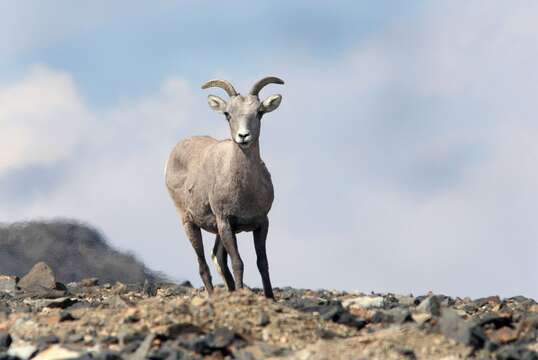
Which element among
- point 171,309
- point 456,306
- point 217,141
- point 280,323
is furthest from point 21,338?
point 456,306

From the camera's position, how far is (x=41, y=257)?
36438 millimetres

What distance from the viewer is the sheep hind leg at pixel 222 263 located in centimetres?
2119

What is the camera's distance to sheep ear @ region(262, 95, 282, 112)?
19.3m

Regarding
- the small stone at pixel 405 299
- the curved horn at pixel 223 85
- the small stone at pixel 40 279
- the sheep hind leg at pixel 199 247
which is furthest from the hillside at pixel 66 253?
the curved horn at pixel 223 85

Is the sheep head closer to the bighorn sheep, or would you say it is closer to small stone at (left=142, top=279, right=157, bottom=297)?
the bighorn sheep

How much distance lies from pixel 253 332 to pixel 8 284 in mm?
13657

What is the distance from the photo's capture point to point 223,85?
65.8 ft

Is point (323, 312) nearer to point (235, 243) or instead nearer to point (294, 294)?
point (235, 243)

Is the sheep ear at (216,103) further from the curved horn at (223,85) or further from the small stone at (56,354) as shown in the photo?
the small stone at (56,354)

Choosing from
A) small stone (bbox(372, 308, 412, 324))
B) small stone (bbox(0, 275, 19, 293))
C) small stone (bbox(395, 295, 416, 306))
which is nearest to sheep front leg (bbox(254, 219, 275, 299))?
small stone (bbox(395, 295, 416, 306))

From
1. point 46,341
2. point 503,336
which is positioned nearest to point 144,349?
point 46,341

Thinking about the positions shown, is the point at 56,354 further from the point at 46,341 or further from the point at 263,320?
the point at 263,320

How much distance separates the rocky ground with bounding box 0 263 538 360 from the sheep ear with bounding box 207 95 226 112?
4.36 meters

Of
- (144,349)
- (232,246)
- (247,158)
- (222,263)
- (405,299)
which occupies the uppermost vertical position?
(247,158)
